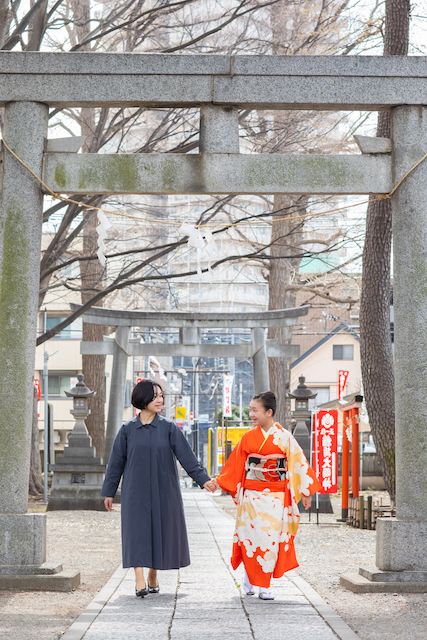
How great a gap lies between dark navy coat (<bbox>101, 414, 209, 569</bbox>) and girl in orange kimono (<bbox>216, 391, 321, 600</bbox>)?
1.35 ft

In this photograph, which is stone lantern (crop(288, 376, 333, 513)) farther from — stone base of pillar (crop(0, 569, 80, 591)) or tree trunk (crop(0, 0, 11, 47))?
stone base of pillar (crop(0, 569, 80, 591))

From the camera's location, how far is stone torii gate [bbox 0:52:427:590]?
20.3 ft

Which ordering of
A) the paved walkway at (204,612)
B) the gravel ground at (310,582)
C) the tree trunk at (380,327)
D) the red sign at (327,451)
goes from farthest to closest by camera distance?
the red sign at (327,451) → the tree trunk at (380,327) → the gravel ground at (310,582) → the paved walkway at (204,612)

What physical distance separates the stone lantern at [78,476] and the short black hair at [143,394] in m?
9.63

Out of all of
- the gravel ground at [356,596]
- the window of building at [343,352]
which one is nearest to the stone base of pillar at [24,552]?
the gravel ground at [356,596]

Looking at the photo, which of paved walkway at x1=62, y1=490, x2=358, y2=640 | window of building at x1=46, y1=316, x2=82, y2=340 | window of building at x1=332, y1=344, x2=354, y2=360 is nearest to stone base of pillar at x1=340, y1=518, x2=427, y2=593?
paved walkway at x1=62, y1=490, x2=358, y2=640

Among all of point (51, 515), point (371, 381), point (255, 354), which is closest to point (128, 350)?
point (255, 354)

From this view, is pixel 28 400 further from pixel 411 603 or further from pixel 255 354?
pixel 255 354

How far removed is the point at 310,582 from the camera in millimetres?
6801

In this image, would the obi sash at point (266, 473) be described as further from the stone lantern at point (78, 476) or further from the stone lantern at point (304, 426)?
the stone lantern at point (78, 476)

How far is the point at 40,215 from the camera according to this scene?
21.0 ft

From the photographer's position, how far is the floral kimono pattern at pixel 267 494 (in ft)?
19.1

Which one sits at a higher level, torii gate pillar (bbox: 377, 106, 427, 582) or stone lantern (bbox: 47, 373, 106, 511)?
torii gate pillar (bbox: 377, 106, 427, 582)

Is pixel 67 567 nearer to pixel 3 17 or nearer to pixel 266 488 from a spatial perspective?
pixel 266 488
